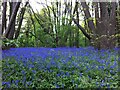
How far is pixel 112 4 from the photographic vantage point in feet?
6.28

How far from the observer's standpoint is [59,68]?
1.82m

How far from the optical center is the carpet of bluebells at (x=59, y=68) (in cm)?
176

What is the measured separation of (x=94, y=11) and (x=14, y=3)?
74cm

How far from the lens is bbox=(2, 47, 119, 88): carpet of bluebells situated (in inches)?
69.5

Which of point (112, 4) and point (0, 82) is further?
point (112, 4)

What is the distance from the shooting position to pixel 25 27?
1.85 meters

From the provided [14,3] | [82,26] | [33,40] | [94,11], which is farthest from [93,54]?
[14,3]

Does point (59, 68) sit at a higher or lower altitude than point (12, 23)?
lower

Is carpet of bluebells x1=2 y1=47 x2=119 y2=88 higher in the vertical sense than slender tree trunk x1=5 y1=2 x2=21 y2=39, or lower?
lower

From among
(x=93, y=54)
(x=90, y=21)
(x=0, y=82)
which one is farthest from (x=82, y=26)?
(x=0, y=82)

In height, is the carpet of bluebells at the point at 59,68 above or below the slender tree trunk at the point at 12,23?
below

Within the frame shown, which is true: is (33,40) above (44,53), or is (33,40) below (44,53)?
above

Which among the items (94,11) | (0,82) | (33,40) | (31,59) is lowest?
(0,82)

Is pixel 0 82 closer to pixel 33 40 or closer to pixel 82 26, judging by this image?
pixel 33 40
